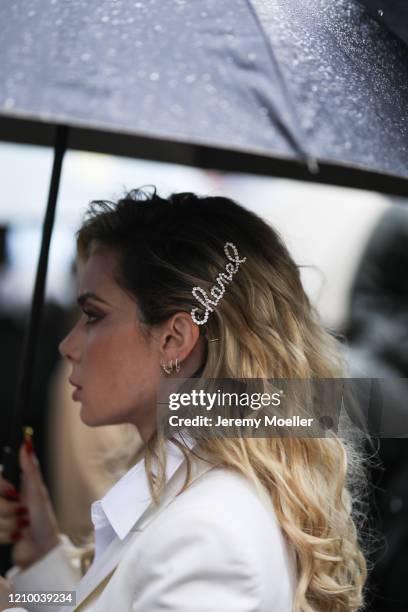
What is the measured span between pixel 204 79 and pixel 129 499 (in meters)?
0.92

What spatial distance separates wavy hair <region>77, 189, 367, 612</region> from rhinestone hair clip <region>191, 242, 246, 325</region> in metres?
0.01

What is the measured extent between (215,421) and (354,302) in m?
2.47

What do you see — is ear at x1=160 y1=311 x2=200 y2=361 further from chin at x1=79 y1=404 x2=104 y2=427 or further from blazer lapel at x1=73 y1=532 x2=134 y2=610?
blazer lapel at x1=73 y1=532 x2=134 y2=610

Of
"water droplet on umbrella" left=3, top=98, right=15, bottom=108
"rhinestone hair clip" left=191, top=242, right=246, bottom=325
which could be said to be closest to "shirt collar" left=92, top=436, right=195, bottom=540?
"rhinestone hair clip" left=191, top=242, right=246, bottom=325

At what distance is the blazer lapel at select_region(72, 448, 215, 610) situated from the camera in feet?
5.54

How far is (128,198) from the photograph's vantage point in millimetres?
2107

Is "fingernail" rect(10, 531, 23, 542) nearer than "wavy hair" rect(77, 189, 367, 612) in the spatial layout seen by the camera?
No

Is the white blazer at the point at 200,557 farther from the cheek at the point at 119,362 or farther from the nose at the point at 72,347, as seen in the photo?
the nose at the point at 72,347

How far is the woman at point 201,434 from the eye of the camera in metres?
1.53

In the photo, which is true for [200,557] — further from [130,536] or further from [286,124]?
[286,124]

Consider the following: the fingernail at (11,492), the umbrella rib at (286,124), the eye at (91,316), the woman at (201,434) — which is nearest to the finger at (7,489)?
the fingernail at (11,492)

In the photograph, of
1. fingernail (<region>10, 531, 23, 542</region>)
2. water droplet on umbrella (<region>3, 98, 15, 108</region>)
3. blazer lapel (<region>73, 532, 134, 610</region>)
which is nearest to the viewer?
water droplet on umbrella (<region>3, 98, 15, 108</region>)

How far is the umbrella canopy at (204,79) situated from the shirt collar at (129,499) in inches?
28.9

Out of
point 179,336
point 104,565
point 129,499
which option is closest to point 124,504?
A: point 129,499
